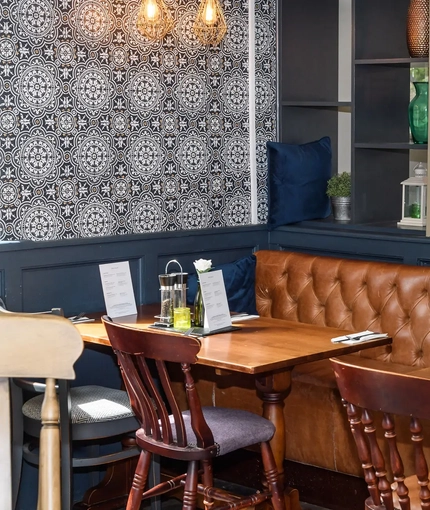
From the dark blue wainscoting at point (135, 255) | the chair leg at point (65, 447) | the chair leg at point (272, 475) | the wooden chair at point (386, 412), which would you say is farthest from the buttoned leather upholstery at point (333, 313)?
the chair leg at point (65, 447)

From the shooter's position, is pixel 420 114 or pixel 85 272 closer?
pixel 85 272

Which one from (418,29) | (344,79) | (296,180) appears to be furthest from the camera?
(344,79)

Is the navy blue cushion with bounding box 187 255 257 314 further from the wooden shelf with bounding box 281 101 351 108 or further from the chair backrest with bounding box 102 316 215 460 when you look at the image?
the chair backrest with bounding box 102 316 215 460

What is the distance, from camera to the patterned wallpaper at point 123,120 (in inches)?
157

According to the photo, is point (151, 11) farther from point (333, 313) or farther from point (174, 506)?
point (174, 506)

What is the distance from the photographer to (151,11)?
4262 mm

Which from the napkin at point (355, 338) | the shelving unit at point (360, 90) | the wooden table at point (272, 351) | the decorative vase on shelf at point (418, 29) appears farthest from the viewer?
the shelving unit at point (360, 90)

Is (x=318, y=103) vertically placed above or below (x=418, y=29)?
below

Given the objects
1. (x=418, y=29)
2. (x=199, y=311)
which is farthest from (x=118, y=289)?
(x=418, y=29)

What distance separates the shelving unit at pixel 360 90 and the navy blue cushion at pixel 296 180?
184 mm

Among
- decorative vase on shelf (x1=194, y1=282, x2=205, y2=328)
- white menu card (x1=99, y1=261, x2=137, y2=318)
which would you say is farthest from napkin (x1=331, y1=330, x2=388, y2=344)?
white menu card (x1=99, y1=261, x2=137, y2=318)

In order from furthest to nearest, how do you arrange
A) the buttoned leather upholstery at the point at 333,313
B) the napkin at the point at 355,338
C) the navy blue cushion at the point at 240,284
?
1. the navy blue cushion at the point at 240,284
2. the buttoned leather upholstery at the point at 333,313
3. the napkin at the point at 355,338

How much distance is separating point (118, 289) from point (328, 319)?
1.08 metres

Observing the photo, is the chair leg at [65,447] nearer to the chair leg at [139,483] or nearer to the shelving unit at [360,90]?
the chair leg at [139,483]
